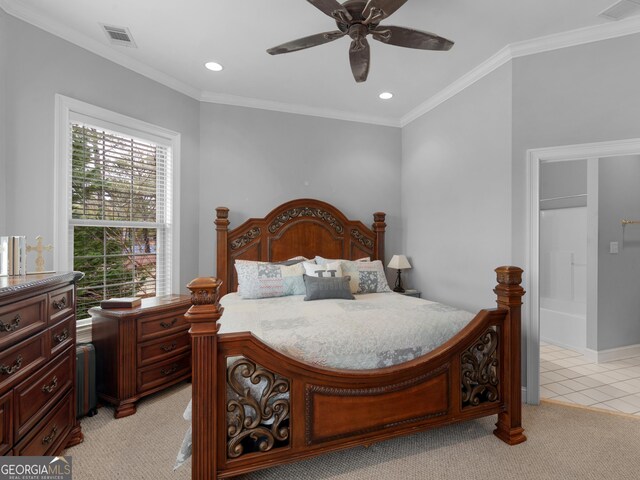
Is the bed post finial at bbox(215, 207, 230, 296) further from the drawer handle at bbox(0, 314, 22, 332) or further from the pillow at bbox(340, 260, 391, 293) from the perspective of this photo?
the drawer handle at bbox(0, 314, 22, 332)

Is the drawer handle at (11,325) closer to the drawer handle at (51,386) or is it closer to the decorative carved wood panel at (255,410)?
the drawer handle at (51,386)

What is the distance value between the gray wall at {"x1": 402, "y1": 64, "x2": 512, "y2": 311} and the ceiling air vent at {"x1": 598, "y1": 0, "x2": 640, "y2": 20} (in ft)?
2.14

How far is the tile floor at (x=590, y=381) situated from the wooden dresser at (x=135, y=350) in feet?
10.5

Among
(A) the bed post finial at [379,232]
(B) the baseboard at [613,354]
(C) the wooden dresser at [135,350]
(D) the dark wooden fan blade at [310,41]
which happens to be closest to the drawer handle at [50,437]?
(C) the wooden dresser at [135,350]

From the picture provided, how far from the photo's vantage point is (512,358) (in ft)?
6.84

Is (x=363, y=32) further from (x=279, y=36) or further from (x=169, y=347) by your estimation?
(x=169, y=347)

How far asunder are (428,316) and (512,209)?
1284mm

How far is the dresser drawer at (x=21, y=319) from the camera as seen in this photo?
53.1 inches

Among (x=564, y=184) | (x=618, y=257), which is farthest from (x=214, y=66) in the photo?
(x=618, y=257)

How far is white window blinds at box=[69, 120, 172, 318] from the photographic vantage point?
2.69 m

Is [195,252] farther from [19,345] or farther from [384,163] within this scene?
[384,163]

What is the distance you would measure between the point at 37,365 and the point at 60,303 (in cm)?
38

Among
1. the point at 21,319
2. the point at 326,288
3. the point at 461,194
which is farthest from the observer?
the point at 461,194

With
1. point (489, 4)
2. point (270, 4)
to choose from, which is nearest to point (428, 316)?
point (489, 4)
